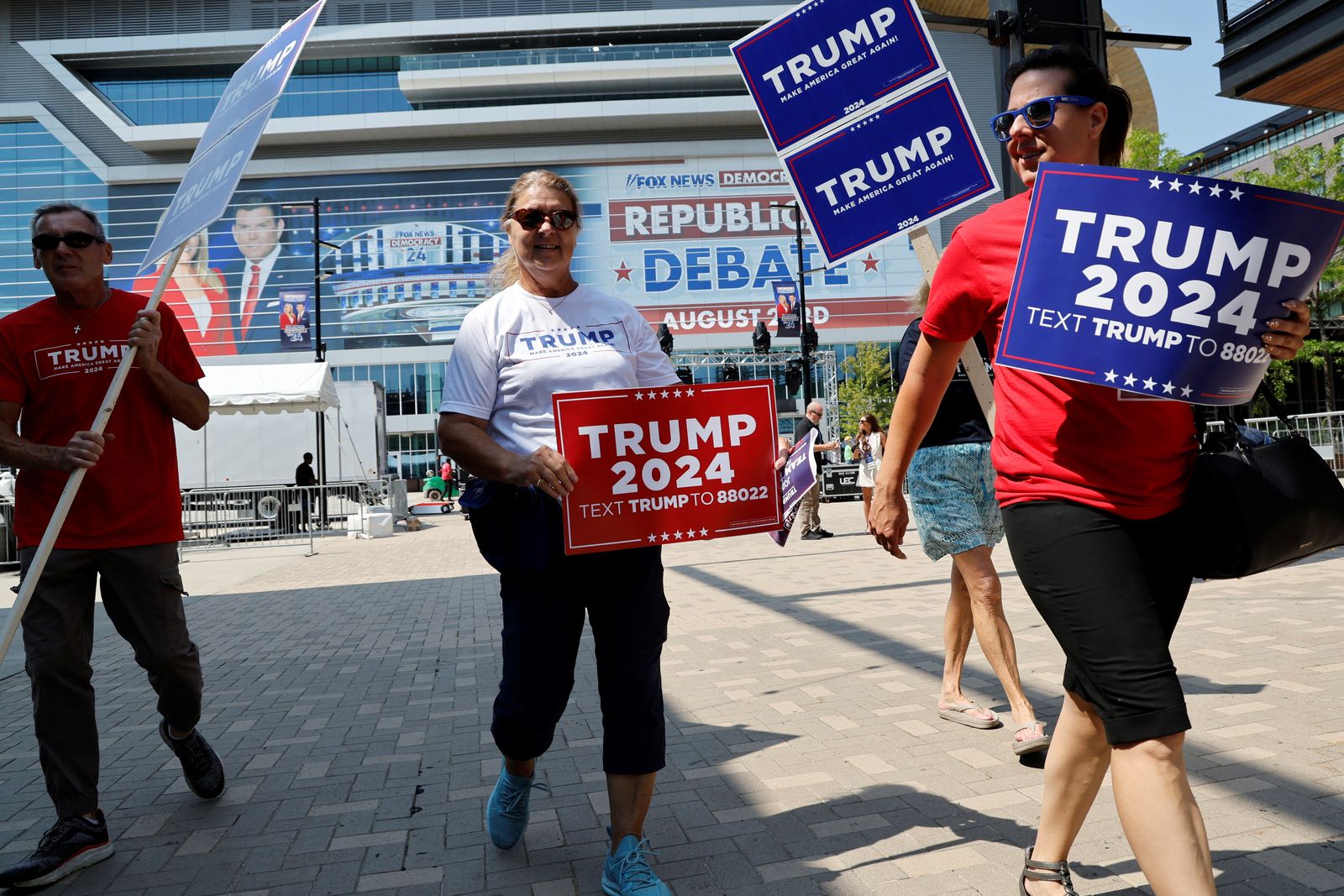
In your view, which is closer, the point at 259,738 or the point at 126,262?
the point at 259,738

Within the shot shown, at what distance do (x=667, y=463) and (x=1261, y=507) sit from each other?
4.68 ft

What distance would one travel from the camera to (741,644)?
6.36 meters

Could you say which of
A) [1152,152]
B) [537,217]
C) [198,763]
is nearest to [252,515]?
[198,763]

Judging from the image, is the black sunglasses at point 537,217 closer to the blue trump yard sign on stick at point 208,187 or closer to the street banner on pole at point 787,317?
the blue trump yard sign on stick at point 208,187

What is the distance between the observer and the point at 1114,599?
197cm

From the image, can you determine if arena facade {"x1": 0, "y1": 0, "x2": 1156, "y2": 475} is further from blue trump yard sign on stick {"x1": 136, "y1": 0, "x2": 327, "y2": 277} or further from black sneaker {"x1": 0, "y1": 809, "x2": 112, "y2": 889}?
black sneaker {"x1": 0, "y1": 809, "x2": 112, "y2": 889}

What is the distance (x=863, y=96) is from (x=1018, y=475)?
211 cm

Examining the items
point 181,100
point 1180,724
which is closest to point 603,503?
point 1180,724

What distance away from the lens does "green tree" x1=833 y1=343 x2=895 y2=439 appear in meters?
49.0

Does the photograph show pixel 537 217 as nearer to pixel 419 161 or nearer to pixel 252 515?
pixel 252 515

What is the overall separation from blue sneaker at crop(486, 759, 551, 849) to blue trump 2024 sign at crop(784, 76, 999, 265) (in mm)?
2195

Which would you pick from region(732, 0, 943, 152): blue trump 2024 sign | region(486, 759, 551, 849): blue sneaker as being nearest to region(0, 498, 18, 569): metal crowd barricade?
region(486, 759, 551, 849): blue sneaker

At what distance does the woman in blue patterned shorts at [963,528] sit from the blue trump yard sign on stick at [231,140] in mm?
2427

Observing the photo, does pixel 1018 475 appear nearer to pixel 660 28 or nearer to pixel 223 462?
pixel 223 462
